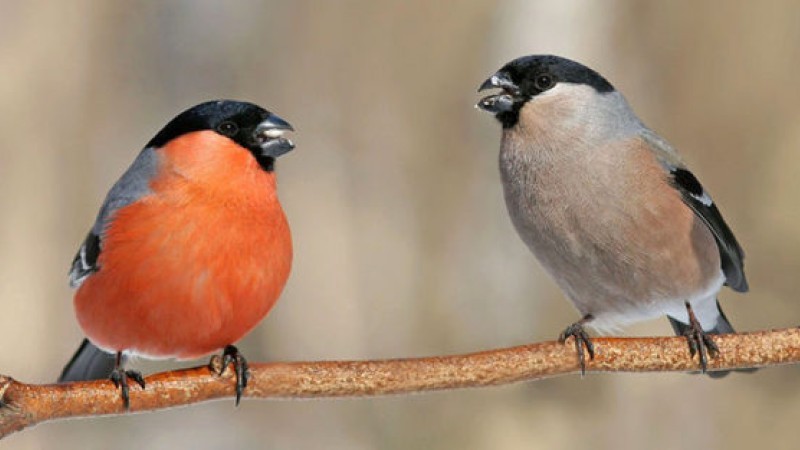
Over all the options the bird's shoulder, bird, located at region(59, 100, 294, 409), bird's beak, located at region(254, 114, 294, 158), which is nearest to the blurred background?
the bird's shoulder

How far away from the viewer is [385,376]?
3.04 ft

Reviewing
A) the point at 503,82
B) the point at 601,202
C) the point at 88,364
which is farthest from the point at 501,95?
the point at 88,364

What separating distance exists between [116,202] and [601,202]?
2.01ft

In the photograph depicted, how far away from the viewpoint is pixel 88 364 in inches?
50.0

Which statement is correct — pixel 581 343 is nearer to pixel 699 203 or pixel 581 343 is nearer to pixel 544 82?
pixel 544 82

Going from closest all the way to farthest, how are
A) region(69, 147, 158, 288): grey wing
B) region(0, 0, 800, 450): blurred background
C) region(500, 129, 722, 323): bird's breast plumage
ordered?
region(69, 147, 158, 288): grey wing < region(500, 129, 722, 323): bird's breast plumage < region(0, 0, 800, 450): blurred background

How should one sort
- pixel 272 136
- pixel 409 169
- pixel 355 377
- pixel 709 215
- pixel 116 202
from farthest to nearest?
pixel 409 169, pixel 709 215, pixel 116 202, pixel 272 136, pixel 355 377

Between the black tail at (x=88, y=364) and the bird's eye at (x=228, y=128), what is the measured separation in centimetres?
32

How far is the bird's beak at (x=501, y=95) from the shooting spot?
1314 mm

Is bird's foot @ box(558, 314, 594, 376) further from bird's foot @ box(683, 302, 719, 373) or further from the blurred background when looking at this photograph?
the blurred background

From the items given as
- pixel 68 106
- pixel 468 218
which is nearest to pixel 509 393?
pixel 468 218

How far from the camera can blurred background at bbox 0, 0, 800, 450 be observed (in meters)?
2.12

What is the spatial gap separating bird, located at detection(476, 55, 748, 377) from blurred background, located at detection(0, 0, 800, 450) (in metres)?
0.64

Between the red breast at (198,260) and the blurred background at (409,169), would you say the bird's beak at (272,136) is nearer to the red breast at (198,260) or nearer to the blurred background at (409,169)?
the red breast at (198,260)
